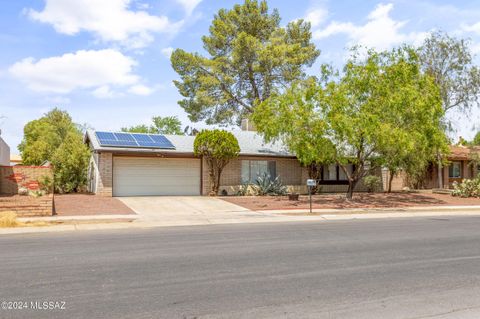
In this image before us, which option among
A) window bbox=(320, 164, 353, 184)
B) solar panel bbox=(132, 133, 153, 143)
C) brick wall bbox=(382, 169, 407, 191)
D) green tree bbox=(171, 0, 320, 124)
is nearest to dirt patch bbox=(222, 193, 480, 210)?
window bbox=(320, 164, 353, 184)

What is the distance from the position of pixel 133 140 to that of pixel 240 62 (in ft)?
60.4

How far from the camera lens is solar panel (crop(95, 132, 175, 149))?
24.5 m

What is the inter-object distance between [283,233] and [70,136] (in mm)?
18383

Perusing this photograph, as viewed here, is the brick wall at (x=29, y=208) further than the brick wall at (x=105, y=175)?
No

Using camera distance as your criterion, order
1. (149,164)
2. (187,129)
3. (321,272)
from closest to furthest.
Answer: (321,272), (149,164), (187,129)

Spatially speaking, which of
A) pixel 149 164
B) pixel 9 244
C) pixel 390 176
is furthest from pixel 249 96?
pixel 9 244

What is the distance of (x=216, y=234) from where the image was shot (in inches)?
489

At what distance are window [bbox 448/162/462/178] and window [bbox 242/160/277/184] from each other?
1822 centimetres

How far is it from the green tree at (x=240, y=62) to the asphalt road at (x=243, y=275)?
30152 millimetres

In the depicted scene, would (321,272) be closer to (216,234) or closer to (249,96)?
(216,234)

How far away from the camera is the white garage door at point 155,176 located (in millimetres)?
24594

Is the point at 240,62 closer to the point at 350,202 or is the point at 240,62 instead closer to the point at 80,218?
the point at 350,202

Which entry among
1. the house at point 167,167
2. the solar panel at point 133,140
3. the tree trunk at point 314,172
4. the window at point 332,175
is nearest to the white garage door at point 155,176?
the house at point 167,167

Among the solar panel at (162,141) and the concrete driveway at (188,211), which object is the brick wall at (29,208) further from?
the solar panel at (162,141)
